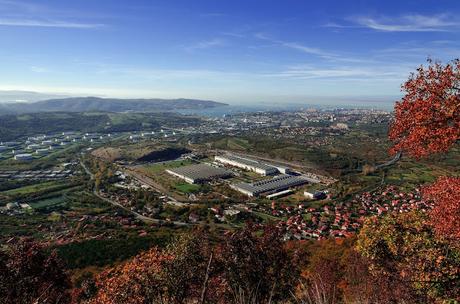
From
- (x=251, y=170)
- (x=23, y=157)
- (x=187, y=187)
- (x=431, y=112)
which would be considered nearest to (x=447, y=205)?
(x=431, y=112)

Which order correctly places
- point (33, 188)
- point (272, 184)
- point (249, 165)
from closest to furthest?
1. point (272, 184)
2. point (33, 188)
3. point (249, 165)

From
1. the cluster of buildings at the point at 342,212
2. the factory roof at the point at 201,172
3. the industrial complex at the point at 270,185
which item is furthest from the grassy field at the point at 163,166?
the cluster of buildings at the point at 342,212

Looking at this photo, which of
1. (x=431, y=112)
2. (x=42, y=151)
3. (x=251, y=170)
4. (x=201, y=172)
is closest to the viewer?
(x=431, y=112)

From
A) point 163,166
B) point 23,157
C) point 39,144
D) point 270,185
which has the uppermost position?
point 270,185

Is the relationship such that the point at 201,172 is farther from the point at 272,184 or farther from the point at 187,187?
the point at 272,184

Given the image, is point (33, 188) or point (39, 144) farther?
point (39, 144)

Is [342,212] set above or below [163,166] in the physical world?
above

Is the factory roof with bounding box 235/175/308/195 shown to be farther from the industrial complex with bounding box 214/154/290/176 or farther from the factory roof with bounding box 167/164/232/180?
the factory roof with bounding box 167/164/232/180
